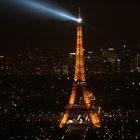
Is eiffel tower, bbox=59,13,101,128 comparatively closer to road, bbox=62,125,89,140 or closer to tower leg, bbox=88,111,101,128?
tower leg, bbox=88,111,101,128

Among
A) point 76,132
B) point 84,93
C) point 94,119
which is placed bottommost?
point 76,132

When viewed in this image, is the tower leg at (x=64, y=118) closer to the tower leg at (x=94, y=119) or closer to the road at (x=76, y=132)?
the road at (x=76, y=132)

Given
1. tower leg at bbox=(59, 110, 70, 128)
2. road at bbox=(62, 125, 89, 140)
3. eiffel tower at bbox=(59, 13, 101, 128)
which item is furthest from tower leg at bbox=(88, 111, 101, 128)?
tower leg at bbox=(59, 110, 70, 128)

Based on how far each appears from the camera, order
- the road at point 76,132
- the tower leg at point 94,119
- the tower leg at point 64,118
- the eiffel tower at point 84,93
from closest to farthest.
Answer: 1. the road at point 76,132
2. the tower leg at point 94,119
3. the tower leg at point 64,118
4. the eiffel tower at point 84,93

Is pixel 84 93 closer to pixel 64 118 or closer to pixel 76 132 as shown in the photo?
pixel 64 118

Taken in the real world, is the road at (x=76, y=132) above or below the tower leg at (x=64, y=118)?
below

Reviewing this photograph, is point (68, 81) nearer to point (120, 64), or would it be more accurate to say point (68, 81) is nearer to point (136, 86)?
point (136, 86)

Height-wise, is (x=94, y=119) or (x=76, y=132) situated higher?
(x=94, y=119)

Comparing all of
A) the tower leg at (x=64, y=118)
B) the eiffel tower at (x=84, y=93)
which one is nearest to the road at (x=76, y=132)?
the tower leg at (x=64, y=118)

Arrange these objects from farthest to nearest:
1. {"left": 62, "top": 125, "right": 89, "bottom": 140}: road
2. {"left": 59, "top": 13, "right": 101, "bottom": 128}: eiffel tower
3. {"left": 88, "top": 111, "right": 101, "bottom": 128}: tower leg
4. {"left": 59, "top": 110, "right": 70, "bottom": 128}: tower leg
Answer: {"left": 59, "top": 13, "right": 101, "bottom": 128}: eiffel tower < {"left": 59, "top": 110, "right": 70, "bottom": 128}: tower leg < {"left": 88, "top": 111, "right": 101, "bottom": 128}: tower leg < {"left": 62, "top": 125, "right": 89, "bottom": 140}: road

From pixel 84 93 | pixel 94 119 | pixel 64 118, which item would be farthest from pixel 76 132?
pixel 84 93

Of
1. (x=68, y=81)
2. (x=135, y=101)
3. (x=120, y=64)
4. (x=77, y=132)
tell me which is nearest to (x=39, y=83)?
(x=68, y=81)
